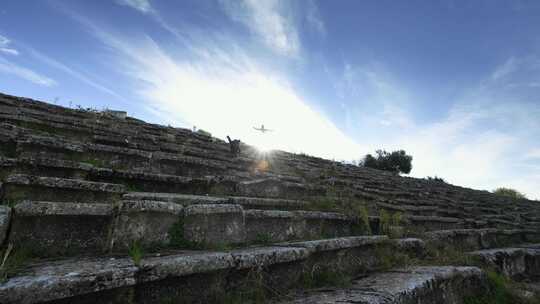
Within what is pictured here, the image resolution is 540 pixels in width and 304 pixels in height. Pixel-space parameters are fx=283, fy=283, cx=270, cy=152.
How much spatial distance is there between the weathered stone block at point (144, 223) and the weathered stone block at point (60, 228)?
0.08 metres

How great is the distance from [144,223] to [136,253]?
0.31m

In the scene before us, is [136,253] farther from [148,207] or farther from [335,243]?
[335,243]

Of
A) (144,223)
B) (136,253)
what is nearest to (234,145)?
(144,223)

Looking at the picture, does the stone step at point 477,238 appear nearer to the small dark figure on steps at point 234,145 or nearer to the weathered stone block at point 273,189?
the weathered stone block at point 273,189

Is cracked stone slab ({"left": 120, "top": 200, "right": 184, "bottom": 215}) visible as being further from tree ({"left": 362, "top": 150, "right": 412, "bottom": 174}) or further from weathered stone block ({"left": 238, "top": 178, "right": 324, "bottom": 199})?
tree ({"left": 362, "top": 150, "right": 412, "bottom": 174})

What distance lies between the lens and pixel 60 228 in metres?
1.42

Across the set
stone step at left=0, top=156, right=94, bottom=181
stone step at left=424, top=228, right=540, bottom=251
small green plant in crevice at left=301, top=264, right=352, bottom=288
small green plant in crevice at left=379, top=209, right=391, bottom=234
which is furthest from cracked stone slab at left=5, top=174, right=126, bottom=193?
stone step at left=424, top=228, right=540, bottom=251

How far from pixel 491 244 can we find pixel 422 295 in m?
3.02

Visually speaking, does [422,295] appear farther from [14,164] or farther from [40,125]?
[40,125]

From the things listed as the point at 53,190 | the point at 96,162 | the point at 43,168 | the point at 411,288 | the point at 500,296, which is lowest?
the point at 500,296

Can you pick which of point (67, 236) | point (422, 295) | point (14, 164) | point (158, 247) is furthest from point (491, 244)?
point (14, 164)

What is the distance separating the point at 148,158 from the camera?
2836mm

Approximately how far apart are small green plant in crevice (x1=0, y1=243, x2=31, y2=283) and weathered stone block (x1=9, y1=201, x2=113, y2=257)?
4cm

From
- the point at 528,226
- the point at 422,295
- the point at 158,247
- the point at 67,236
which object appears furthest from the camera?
the point at 528,226
